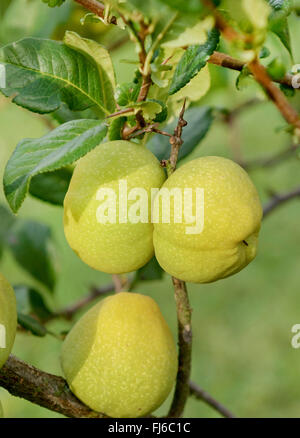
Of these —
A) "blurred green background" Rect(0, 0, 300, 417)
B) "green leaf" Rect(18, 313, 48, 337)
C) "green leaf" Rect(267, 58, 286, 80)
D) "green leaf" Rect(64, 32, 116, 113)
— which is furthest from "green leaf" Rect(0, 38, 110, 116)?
"blurred green background" Rect(0, 0, 300, 417)

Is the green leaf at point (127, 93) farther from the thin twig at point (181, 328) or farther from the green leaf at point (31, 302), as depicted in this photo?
the green leaf at point (31, 302)

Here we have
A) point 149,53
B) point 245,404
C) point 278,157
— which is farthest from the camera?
point 245,404

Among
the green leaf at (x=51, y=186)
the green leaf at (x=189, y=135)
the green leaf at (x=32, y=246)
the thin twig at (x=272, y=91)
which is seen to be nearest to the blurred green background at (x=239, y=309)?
the green leaf at (x=32, y=246)

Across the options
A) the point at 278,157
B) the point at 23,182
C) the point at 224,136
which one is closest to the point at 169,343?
the point at 23,182

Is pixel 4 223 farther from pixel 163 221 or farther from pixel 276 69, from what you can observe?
pixel 276 69

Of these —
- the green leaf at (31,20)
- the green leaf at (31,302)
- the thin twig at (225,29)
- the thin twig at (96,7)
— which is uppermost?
the thin twig at (225,29)

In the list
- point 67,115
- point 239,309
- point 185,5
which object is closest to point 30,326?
point 67,115
